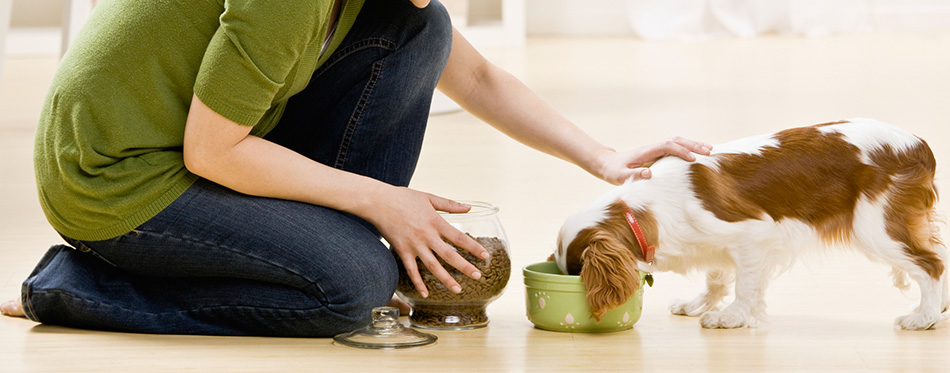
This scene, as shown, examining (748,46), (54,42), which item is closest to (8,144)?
(54,42)

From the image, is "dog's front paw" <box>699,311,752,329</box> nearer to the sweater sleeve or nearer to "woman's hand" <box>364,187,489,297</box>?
"woman's hand" <box>364,187,489,297</box>

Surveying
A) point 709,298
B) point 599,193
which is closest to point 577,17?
point 599,193

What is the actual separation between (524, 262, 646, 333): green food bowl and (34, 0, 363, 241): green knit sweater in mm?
477

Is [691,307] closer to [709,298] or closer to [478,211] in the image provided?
[709,298]

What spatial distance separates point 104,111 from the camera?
5.20 feet

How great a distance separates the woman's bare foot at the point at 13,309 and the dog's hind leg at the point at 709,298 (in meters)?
1.06

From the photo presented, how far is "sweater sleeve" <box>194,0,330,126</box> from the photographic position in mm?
1488

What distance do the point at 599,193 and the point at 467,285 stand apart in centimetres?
132

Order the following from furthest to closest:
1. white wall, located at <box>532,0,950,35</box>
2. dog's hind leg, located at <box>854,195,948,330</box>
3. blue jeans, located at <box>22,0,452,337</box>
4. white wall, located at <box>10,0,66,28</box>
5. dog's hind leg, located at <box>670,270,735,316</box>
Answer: white wall, located at <box>532,0,950,35</box>
white wall, located at <box>10,0,66,28</box>
dog's hind leg, located at <box>670,270,735,316</box>
dog's hind leg, located at <box>854,195,948,330</box>
blue jeans, located at <box>22,0,452,337</box>

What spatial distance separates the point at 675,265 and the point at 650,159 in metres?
0.17

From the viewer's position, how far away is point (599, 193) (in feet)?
9.82

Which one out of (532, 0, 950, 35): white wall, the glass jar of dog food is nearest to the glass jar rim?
the glass jar of dog food

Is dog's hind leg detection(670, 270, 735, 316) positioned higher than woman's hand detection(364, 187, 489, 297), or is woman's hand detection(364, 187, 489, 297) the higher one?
woman's hand detection(364, 187, 489, 297)

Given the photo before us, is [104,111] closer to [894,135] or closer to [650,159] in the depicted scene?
[650,159]
